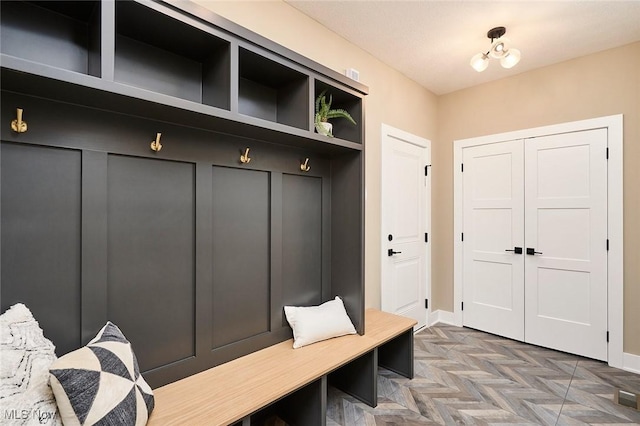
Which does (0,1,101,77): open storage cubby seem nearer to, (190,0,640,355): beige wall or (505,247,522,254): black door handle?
(190,0,640,355): beige wall

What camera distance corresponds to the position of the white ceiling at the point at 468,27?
2.21 metres

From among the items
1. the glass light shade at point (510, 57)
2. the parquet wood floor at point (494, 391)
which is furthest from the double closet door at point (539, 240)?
the glass light shade at point (510, 57)

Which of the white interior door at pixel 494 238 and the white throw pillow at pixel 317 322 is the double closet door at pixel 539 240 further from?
the white throw pillow at pixel 317 322

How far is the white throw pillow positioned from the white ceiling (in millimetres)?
2132

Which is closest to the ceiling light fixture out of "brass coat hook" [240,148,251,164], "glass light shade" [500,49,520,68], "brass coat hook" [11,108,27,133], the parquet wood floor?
"glass light shade" [500,49,520,68]

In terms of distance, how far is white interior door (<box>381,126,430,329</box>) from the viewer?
307cm

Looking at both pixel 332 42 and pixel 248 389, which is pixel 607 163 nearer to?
pixel 332 42

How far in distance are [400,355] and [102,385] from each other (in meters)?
2.11

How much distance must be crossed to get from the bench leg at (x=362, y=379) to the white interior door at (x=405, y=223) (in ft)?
2.91

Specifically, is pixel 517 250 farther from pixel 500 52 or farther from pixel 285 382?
pixel 285 382

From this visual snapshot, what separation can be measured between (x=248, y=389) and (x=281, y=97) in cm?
170

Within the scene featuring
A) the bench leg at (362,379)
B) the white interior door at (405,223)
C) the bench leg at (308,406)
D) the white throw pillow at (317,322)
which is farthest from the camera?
the white interior door at (405,223)

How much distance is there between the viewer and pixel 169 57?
1.59m

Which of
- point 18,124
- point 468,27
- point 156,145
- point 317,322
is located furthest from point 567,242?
point 18,124
